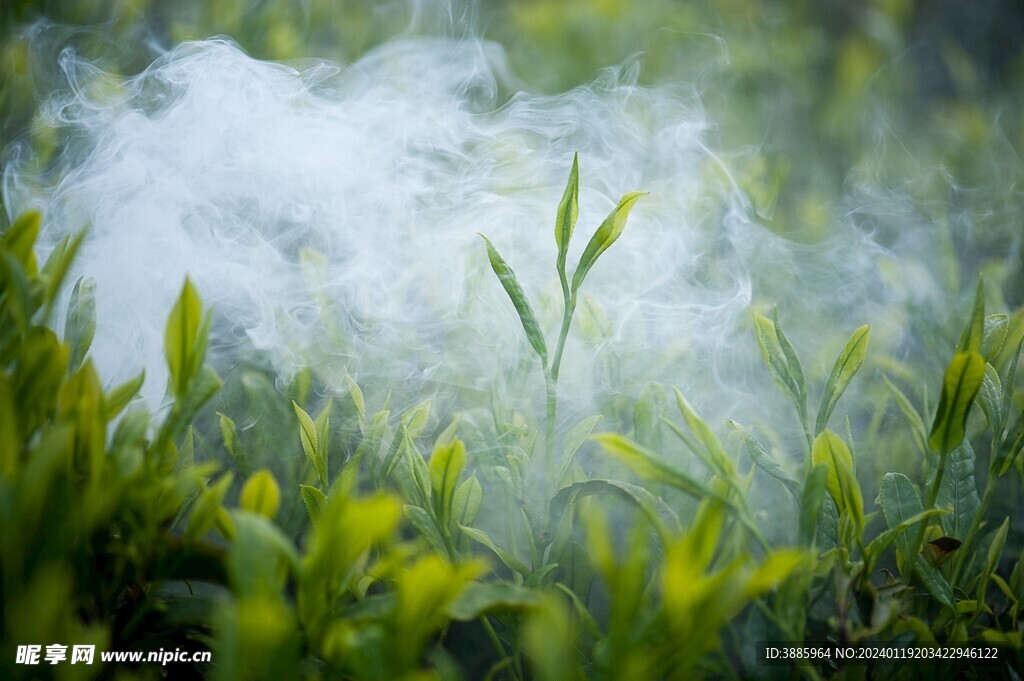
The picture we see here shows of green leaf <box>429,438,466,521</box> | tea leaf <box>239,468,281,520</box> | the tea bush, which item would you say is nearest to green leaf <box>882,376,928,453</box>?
the tea bush

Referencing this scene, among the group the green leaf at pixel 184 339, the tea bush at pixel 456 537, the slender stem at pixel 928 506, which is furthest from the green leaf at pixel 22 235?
the slender stem at pixel 928 506

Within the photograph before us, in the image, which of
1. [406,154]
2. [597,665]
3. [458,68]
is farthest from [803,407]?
[458,68]

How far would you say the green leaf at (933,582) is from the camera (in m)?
0.50

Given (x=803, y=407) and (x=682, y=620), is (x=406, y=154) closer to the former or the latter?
(x=803, y=407)

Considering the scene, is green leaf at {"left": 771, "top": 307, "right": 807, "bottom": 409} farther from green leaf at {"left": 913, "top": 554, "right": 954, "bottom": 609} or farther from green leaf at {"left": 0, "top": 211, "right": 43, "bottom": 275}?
green leaf at {"left": 0, "top": 211, "right": 43, "bottom": 275}

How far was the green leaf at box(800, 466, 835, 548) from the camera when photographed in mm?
449

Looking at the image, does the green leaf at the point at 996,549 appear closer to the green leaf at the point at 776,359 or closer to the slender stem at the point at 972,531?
the slender stem at the point at 972,531

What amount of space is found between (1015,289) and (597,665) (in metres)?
0.94

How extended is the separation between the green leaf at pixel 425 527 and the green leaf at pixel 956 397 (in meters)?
0.33

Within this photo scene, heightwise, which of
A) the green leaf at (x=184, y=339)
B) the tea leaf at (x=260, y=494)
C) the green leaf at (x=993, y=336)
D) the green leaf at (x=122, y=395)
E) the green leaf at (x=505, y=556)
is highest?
the green leaf at (x=184, y=339)

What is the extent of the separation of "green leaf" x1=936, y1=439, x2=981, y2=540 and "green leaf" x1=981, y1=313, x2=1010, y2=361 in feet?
0.25

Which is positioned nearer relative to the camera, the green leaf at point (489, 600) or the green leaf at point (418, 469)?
the green leaf at point (489, 600)

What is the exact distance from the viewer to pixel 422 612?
1.21ft

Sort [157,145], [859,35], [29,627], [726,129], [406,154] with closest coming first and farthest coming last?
1. [29,627]
2. [157,145]
3. [406,154]
4. [726,129]
5. [859,35]
